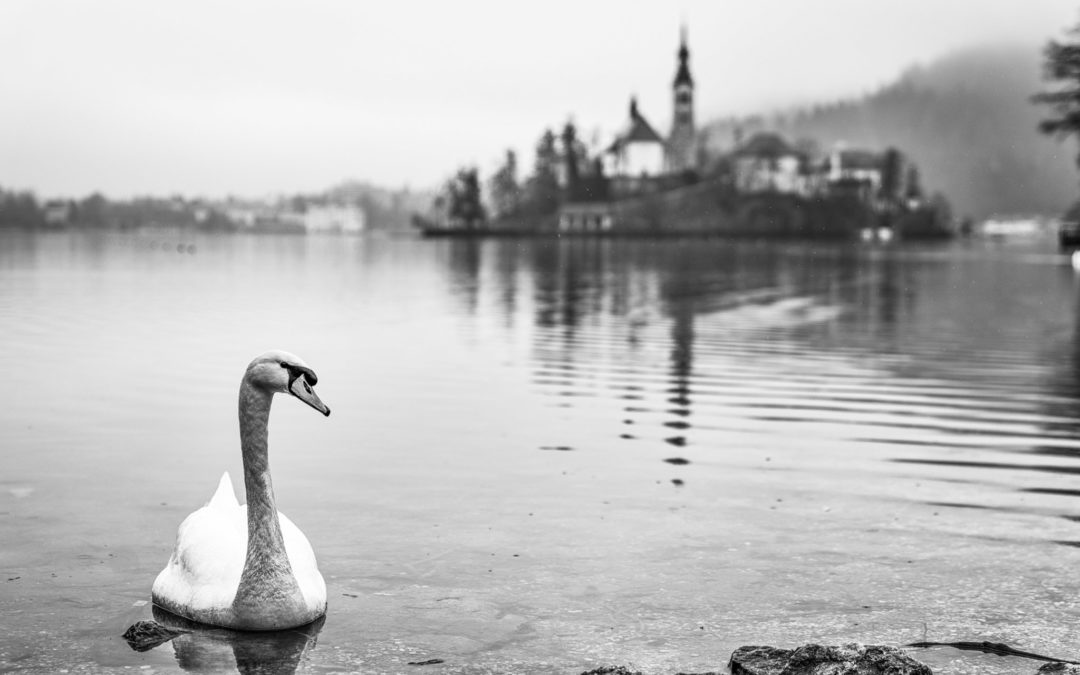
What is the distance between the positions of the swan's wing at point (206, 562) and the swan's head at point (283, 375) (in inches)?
40.7

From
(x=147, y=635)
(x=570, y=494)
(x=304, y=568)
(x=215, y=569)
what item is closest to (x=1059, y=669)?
(x=304, y=568)

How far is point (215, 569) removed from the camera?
8531mm

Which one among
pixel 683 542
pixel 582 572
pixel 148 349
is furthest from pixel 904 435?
pixel 148 349

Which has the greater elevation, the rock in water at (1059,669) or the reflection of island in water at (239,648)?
the rock in water at (1059,669)

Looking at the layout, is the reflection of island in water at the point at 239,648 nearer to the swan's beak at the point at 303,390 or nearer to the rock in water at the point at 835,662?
the swan's beak at the point at 303,390

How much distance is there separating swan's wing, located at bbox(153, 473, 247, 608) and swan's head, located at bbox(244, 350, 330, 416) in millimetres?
1033

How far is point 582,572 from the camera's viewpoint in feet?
33.0

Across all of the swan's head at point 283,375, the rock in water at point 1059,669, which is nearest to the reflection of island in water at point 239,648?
the swan's head at point 283,375

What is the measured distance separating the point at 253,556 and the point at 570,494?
5380mm

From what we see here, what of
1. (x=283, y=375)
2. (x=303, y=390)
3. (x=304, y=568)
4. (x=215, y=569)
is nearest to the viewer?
(x=303, y=390)

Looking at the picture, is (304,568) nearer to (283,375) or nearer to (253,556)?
(253,556)

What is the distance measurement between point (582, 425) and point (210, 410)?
18.5ft

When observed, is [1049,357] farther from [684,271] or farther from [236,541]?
[684,271]

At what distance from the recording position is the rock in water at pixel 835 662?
7004 mm
